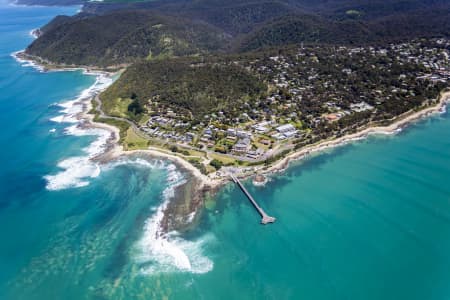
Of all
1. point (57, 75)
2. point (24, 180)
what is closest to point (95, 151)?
point (24, 180)

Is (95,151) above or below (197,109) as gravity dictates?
below

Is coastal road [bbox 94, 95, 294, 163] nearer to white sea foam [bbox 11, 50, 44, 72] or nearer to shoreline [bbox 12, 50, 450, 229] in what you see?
shoreline [bbox 12, 50, 450, 229]

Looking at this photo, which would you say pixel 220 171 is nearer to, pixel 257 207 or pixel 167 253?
pixel 257 207

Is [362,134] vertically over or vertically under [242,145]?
over

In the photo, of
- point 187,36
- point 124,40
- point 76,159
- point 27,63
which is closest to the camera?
point 76,159

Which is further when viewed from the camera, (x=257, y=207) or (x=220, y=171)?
(x=220, y=171)

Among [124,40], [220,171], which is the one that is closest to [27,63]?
[124,40]

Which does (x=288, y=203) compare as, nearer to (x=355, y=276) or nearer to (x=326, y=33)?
(x=355, y=276)

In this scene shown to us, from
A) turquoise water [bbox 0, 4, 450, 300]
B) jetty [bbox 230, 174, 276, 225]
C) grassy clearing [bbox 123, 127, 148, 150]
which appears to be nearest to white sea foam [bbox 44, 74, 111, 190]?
turquoise water [bbox 0, 4, 450, 300]
